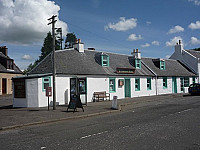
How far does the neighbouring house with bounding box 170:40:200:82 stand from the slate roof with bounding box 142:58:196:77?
0.82 m

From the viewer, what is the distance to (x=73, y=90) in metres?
19.2

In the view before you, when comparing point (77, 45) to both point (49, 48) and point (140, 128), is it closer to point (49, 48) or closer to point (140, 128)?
point (140, 128)

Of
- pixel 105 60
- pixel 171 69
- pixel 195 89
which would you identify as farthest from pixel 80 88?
pixel 171 69

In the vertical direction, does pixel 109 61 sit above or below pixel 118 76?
above

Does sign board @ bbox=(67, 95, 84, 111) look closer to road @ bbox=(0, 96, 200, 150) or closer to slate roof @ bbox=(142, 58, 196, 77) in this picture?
road @ bbox=(0, 96, 200, 150)

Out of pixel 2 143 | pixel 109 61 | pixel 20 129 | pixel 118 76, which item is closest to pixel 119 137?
pixel 2 143

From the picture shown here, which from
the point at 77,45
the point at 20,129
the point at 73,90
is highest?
the point at 77,45

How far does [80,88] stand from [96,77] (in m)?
3.80

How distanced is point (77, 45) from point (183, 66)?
22.1 metres

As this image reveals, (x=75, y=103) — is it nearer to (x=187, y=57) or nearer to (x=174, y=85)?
(x=174, y=85)

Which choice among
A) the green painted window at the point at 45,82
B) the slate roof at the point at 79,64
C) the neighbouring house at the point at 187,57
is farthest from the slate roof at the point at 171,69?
the green painted window at the point at 45,82

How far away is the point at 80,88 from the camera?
18547 mm

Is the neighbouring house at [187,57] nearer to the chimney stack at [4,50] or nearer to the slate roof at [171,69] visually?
the slate roof at [171,69]

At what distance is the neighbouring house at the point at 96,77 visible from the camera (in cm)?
1786
